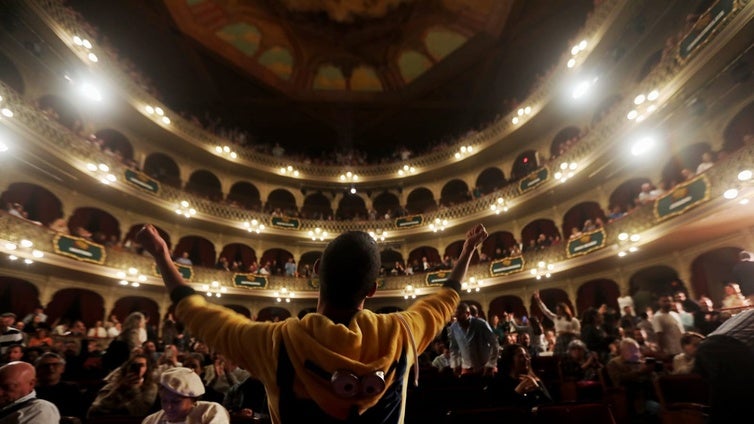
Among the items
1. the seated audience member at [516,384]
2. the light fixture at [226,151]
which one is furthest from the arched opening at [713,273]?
the light fixture at [226,151]

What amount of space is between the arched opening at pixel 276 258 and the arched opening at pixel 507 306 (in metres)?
10.5

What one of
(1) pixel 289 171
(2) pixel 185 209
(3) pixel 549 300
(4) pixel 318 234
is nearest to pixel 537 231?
(3) pixel 549 300

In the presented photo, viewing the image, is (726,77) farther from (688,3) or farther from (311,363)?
(311,363)

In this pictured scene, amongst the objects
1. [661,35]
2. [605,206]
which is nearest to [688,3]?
[661,35]

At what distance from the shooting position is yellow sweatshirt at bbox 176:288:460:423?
2.78 feet

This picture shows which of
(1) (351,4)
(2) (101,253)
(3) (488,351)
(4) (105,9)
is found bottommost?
(3) (488,351)

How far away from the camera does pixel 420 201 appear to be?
20.3 meters

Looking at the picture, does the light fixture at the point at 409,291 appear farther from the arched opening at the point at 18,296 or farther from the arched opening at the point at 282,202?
the arched opening at the point at 18,296

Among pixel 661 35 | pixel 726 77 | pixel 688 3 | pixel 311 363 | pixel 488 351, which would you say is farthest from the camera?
pixel 661 35

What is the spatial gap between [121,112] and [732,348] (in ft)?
57.1

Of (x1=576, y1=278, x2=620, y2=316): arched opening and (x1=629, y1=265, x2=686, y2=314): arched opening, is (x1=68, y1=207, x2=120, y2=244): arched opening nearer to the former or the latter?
(x1=576, y1=278, x2=620, y2=316): arched opening

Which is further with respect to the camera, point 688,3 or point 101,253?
point 101,253

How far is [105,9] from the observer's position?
14.2 meters

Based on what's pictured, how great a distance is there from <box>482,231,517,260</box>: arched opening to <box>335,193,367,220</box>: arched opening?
7.05 m
